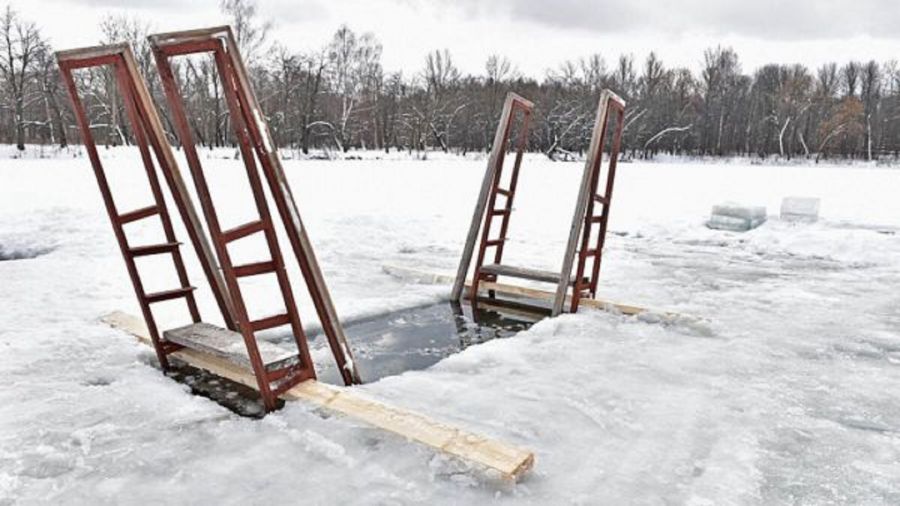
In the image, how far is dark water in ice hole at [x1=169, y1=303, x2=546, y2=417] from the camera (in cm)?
368

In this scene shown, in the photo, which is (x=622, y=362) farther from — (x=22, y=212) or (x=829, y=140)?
(x=829, y=140)

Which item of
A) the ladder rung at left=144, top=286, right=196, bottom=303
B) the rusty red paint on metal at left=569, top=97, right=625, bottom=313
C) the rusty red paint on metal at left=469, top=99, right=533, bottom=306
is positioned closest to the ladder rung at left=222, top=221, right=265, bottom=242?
the ladder rung at left=144, top=286, right=196, bottom=303

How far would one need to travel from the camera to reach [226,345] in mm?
3643

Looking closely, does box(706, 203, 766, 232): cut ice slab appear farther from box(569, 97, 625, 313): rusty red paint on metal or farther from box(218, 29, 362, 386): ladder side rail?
box(218, 29, 362, 386): ladder side rail

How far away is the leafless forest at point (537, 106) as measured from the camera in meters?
51.5

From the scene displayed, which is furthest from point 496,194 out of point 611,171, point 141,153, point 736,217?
point 736,217

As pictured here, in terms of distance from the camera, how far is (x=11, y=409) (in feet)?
10.5

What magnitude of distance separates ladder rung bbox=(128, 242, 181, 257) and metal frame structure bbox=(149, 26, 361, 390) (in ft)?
2.96

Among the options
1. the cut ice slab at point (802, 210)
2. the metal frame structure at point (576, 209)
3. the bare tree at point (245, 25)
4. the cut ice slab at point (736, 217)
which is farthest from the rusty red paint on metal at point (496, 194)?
the bare tree at point (245, 25)

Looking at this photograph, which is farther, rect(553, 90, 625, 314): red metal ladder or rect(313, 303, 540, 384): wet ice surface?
rect(553, 90, 625, 314): red metal ladder

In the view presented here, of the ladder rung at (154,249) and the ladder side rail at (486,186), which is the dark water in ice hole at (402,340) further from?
the ladder rung at (154,249)

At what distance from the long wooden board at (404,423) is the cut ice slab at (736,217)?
1064 centimetres

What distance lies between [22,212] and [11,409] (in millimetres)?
9277

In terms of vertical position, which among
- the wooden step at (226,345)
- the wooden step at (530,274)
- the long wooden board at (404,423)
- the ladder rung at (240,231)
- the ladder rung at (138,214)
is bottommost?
the wooden step at (530,274)
